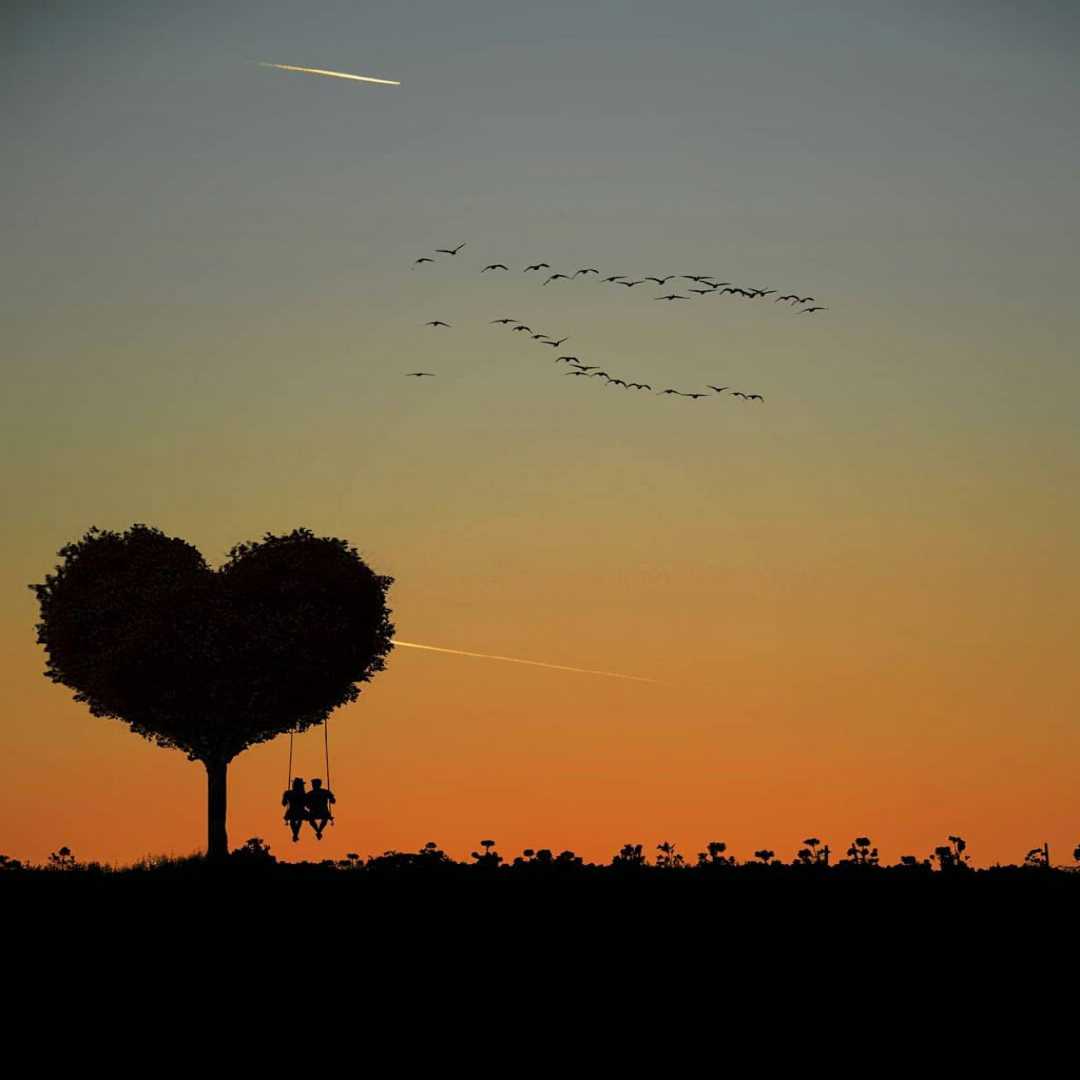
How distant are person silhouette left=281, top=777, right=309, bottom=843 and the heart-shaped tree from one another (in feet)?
24.7

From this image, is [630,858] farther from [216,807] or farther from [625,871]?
[216,807]

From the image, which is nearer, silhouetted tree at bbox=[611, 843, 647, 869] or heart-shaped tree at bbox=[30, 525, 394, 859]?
silhouetted tree at bbox=[611, 843, 647, 869]

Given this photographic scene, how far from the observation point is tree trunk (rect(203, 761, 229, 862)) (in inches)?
2311

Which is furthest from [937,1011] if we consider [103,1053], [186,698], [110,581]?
[110,581]

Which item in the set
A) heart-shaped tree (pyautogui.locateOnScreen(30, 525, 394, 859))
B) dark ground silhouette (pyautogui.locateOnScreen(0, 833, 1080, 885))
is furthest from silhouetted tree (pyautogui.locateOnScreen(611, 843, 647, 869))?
heart-shaped tree (pyautogui.locateOnScreen(30, 525, 394, 859))

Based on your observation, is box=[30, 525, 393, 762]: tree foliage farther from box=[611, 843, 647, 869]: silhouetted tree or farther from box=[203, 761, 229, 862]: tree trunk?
box=[611, 843, 647, 869]: silhouetted tree

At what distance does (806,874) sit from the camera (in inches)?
1486

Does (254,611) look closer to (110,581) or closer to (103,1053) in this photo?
(110,581)

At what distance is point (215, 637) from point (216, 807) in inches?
213

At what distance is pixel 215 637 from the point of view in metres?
61.1

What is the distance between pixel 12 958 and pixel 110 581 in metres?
34.1

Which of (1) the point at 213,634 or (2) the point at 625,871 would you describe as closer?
(2) the point at 625,871

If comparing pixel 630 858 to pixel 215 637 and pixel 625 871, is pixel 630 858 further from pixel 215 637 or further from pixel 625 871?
pixel 215 637

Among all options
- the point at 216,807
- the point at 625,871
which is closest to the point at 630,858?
the point at 625,871
